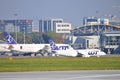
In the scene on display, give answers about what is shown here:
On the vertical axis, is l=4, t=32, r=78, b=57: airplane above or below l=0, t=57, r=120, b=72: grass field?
above

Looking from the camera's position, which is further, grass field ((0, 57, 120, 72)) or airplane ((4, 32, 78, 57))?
airplane ((4, 32, 78, 57))

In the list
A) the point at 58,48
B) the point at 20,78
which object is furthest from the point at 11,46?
the point at 20,78

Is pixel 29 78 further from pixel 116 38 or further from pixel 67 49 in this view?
pixel 116 38

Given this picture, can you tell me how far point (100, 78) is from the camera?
1709 inches

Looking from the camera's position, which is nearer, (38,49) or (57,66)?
(57,66)

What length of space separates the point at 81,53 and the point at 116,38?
210 ft

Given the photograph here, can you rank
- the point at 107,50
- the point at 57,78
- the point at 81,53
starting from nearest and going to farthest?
1. the point at 57,78
2. the point at 81,53
3. the point at 107,50

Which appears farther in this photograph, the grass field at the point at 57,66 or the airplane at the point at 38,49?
the airplane at the point at 38,49

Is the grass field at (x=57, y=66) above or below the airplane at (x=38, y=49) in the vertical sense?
below

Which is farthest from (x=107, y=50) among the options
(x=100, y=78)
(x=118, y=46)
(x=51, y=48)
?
(x=100, y=78)

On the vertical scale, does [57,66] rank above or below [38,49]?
below

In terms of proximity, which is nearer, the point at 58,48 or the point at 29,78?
the point at 29,78

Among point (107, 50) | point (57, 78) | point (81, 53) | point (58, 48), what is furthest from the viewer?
point (107, 50)

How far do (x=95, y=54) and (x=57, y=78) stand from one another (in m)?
90.7
